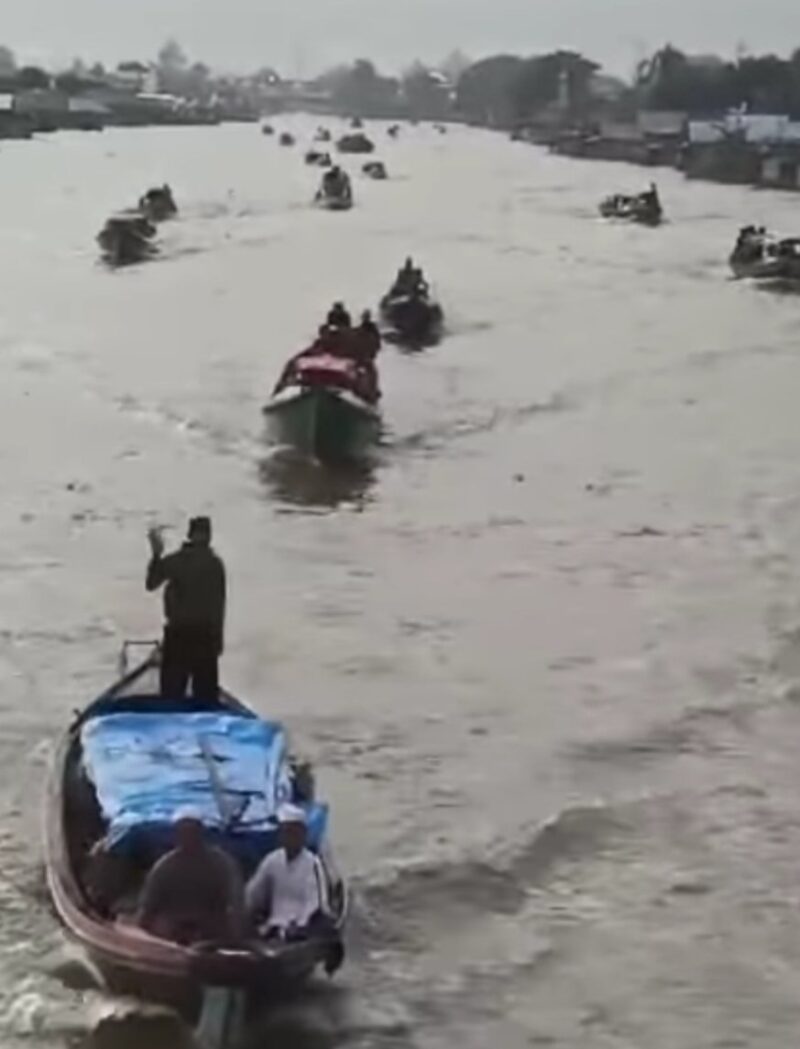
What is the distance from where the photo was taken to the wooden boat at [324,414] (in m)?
30.6

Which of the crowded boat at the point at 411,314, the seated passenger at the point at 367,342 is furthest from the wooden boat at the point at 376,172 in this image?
the seated passenger at the point at 367,342

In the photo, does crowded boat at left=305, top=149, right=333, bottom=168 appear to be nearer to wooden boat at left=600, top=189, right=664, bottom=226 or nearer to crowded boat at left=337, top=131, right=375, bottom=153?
crowded boat at left=337, top=131, right=375, bottom=153

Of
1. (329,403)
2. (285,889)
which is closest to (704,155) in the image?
(329,403)

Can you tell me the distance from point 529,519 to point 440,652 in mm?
6765

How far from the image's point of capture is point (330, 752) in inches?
720

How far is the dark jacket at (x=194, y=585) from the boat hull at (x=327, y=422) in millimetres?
14546

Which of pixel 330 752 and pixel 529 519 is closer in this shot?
pixel 330 752

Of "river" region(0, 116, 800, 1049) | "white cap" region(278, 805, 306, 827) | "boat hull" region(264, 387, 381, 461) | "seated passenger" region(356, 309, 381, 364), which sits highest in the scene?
Result: "seated passenger" region(356, 309, 381, 364)

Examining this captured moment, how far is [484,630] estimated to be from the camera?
22.2m

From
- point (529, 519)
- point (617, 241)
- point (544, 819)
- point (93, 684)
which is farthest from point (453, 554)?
point (617, 241)

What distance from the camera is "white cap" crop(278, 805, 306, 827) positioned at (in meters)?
12.5

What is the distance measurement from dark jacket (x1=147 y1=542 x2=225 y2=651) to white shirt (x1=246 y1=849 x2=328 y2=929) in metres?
3.93

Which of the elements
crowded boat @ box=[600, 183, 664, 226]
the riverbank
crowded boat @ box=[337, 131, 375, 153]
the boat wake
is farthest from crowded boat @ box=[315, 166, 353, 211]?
crowded boat @ box=[337, 131, 375, 153]

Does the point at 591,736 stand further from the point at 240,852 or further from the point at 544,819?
the point at 240,852
